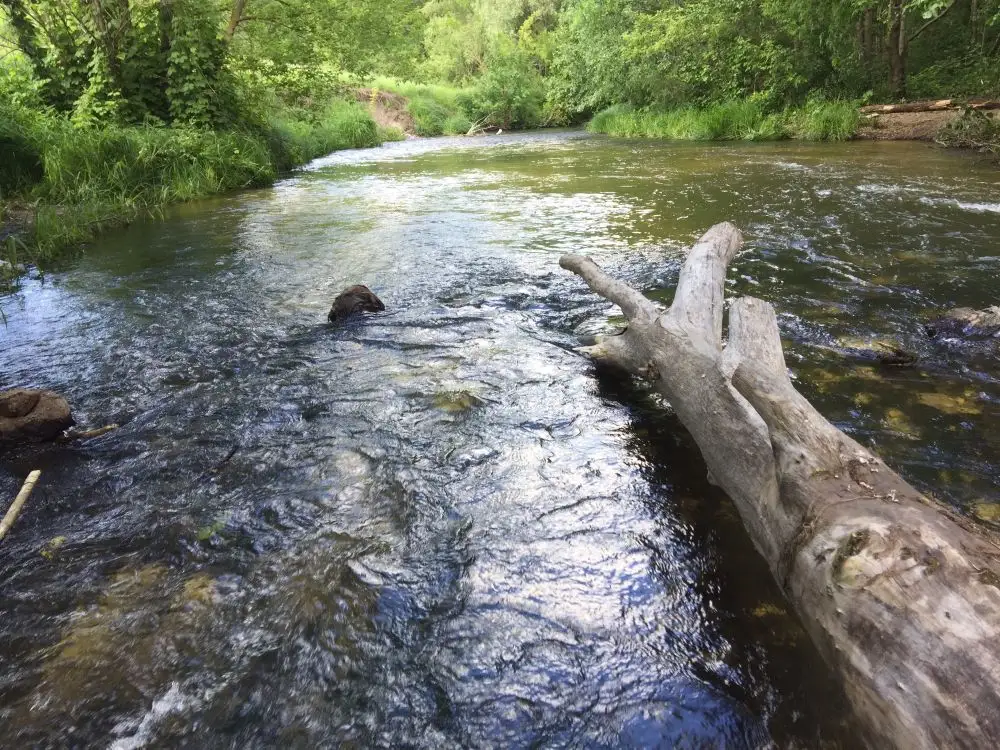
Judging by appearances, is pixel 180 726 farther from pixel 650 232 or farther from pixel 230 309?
pixel 650 232

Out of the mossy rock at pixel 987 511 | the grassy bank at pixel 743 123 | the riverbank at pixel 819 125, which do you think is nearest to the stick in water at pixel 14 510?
the mossy rock at pixel 987 511

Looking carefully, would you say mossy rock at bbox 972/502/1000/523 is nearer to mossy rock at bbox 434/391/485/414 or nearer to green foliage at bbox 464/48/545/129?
mossy rock at bbox 434/391/485/414

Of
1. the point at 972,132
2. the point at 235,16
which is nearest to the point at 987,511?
the point at 972,132

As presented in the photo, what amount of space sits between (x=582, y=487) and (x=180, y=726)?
170 cm

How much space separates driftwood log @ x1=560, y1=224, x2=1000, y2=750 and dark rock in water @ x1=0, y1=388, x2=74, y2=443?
3201 millimetres

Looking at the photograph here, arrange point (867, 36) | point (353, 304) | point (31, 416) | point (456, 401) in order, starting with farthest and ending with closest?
point (867, 36)
point (353, 304)
point (456, 401)
point (31, 416)

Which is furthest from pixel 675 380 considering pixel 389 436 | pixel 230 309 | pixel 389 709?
pixel 230 309

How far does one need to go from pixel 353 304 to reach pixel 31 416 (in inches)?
91.5

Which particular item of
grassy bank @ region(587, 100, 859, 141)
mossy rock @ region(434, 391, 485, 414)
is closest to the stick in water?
mossy rock @ region(434, 391, 485, 414)

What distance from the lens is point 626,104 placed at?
24.7 m

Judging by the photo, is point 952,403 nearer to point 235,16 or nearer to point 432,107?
point 235,16

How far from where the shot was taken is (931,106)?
531 inches

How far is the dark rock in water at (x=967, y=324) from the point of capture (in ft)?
13.0

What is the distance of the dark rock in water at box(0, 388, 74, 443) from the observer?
10.6ft
